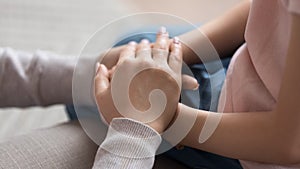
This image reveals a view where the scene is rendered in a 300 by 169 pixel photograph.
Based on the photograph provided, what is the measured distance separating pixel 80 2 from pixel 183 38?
34.4 inches

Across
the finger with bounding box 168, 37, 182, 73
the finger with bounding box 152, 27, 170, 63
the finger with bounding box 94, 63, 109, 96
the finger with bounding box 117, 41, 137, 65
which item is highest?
the finger with bounding box 152, 27, 170, 63

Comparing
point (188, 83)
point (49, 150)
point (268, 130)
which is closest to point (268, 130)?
point (268, 130)

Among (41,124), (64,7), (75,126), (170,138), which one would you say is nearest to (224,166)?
(170,138)

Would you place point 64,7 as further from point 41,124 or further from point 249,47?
point 249,47

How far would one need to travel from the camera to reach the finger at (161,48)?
0.62m

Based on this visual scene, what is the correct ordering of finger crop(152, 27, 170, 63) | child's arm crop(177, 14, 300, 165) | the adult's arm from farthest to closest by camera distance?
the adult's arm < finger crop(152, 27, 170, 63) < child's arm crop(177, 14, 300, 165)

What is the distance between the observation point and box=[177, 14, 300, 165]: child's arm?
50cm

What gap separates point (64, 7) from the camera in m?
1.53

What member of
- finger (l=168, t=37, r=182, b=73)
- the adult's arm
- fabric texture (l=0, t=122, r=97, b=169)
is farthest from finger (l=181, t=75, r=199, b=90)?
the adult's arm

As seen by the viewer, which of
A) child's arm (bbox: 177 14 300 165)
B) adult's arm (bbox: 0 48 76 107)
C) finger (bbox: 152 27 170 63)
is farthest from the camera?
adult's arm (bbox: 0 48 76 107)

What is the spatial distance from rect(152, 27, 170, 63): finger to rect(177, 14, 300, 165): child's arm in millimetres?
72

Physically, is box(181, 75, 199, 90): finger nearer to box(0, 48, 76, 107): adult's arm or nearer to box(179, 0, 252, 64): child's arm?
box(179, 0, 252, 64): child's arm

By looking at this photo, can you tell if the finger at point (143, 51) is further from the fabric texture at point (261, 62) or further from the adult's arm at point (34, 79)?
the adult's arm at point (34, 79)

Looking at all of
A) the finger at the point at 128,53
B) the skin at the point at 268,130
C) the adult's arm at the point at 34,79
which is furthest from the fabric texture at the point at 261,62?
the adult's arm at the point at 34,79
